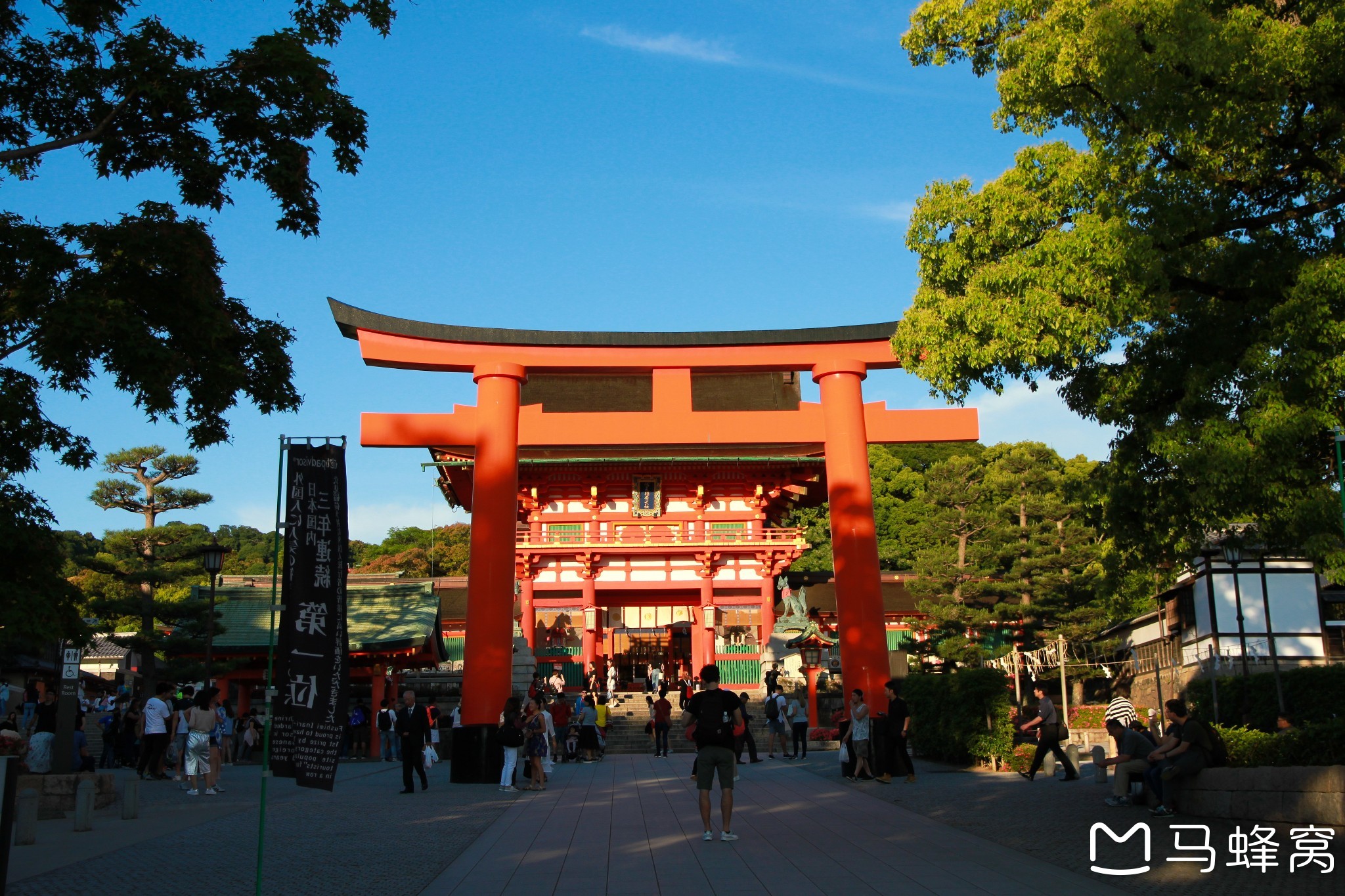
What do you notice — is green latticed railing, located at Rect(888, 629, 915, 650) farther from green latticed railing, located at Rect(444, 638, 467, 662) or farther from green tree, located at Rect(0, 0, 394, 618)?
green tree, located at Rect(0, 0, 394, 618)

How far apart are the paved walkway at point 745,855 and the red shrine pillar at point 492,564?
6359 mm

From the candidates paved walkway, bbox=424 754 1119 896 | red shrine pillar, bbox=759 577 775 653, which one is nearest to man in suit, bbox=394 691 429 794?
paved walkway, bbox=424 754 1119 896

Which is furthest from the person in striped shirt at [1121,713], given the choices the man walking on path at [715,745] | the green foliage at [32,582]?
the green foliage at [32,582]

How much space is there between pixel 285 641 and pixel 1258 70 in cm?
854

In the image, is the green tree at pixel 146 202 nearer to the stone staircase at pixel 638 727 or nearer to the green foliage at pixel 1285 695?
the green foliage at pixel 1285 695

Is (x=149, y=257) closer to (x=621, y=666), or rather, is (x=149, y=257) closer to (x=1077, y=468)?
(x=621, y=666)

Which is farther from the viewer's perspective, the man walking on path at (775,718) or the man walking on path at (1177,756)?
the man walking on path at (775,718)

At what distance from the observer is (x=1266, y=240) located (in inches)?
380

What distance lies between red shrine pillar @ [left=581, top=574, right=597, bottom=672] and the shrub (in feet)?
48.4

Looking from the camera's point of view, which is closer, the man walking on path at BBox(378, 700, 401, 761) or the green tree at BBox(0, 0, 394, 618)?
the green tree at BBox(0, 0, 394, 618)

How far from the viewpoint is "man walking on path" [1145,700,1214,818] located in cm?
977

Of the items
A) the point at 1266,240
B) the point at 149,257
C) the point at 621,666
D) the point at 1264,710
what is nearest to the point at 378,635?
the point at 621,666

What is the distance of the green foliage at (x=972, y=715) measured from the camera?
53.5 feet

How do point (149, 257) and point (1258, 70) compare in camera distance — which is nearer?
point (1258, 70)
